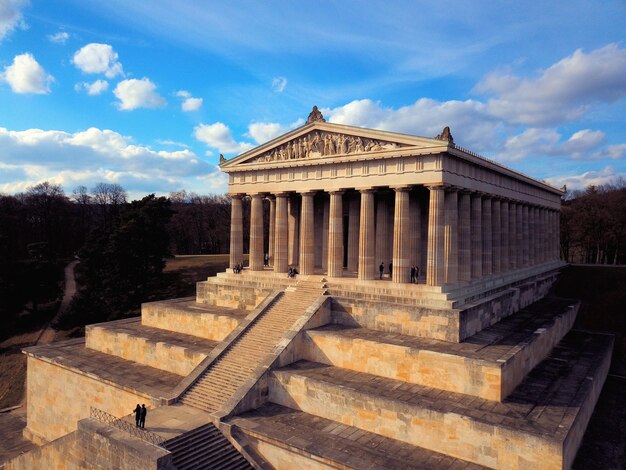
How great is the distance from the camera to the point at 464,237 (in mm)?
27688

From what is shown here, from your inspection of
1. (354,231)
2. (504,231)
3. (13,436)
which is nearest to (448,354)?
(354,231)

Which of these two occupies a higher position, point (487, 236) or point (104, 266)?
point (487, 236)

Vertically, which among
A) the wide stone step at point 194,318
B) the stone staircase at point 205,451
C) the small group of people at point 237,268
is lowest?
the stone staircase at point 205,451

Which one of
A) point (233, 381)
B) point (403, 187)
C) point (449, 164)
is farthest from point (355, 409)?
point (449, 164)

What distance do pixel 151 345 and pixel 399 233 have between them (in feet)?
53.4

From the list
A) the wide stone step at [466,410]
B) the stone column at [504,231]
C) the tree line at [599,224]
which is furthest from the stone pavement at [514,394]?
the tree line at [599,224]

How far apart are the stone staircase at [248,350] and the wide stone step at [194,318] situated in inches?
92.2

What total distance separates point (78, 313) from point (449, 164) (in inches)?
1563

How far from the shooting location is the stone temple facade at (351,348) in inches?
634

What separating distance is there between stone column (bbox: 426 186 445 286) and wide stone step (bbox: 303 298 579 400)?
384 centimetres

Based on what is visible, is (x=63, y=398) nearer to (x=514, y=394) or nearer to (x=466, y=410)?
(x=466, y=410)

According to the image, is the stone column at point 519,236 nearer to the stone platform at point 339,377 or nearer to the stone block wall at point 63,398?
the stone platform at point 339,377

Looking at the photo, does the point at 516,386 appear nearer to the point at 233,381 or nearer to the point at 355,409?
the point at 355,409

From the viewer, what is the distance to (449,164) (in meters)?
25.1
